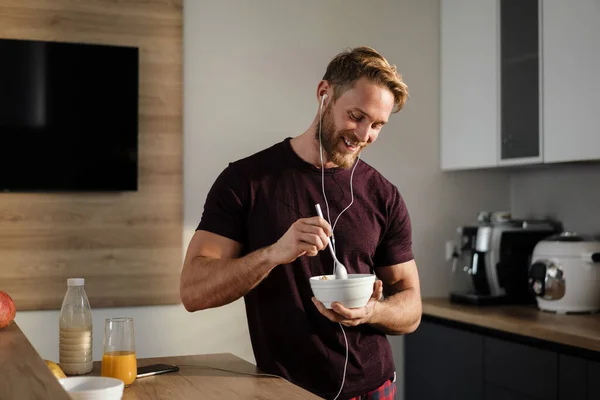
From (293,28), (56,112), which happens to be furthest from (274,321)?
(293,28)

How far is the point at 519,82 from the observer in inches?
130

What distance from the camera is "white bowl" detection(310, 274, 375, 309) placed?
1.80 m

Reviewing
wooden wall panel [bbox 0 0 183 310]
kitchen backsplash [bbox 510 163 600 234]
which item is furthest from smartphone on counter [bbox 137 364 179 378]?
kitchen backsplash [bbox 510 163 600 234]

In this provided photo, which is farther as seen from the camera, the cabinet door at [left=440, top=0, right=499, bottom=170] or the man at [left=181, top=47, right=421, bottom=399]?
the cabinet door at [left=440, top=0, right=499, bottom=170]

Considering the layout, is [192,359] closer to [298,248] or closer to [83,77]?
[298,248]

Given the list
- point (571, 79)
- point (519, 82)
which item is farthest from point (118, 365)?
point (519, 82)

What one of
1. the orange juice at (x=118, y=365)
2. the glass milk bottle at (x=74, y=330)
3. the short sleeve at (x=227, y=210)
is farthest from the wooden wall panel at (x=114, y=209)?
the orange juice at (x=118, y=365)

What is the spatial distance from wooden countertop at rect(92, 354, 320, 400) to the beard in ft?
1.91

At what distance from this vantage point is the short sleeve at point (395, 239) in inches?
88.3

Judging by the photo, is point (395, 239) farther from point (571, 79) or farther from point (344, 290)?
point (571, 79)

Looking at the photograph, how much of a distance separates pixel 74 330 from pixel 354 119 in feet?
2.86

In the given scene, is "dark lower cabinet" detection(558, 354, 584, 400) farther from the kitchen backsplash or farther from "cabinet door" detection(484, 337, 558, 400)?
the kitchen backsplash

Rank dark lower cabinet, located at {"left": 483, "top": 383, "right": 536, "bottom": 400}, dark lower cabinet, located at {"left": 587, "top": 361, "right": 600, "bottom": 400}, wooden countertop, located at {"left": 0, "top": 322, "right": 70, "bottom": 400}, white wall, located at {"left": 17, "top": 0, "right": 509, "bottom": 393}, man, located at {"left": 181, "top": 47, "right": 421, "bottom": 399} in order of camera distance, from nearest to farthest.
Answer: wooden countertop, located at {"left": 0, "top": 322, "right": 70, "bottom": 400}, man, located at {"left": 181, "top": 47, "right": 421, "bottom": 399}, dark lower cabinet, located at {"left": 587, "top": 361, "right": 600, "bottom": 400}, dark lower cabinet, located at {"left": 483, "top": 383, "right": 536, "bottom": 400}, white wall, located at {"left": 17, "top": 0, "right": 509, "bottom": 393}

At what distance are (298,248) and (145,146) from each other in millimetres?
1589
